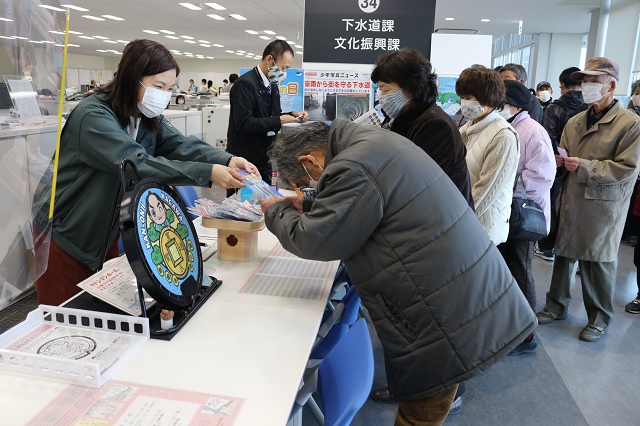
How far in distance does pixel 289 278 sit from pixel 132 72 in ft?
3.05

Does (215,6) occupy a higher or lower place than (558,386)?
higher

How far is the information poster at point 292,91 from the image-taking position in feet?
13.5

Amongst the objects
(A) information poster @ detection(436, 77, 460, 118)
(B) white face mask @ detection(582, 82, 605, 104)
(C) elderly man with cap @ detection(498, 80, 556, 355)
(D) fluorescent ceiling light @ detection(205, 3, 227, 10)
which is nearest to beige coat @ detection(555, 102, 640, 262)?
(B) white face mask @ detection(582, 82, 605, 104)

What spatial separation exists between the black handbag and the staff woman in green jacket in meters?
1.69

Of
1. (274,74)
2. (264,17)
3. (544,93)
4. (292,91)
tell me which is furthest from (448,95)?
(264,17)

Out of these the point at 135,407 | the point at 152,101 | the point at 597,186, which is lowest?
the point at 135,407

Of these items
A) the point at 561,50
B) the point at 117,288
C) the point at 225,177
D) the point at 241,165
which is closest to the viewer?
the point at 117,288

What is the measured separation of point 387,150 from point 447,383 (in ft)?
2.21

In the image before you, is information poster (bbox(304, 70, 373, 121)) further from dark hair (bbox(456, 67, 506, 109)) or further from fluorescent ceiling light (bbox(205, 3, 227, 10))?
fluorescent ceiling light (bbox(205, 3, 227, 10))

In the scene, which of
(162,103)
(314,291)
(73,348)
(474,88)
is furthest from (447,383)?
(474,88)

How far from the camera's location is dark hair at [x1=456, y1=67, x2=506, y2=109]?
2445 millimetres

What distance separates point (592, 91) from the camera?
281cm

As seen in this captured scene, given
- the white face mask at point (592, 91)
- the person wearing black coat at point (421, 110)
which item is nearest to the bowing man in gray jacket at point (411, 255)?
the person wearing black coat at point (421, 110)

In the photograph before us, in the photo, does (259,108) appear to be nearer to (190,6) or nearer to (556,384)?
(556,384)
